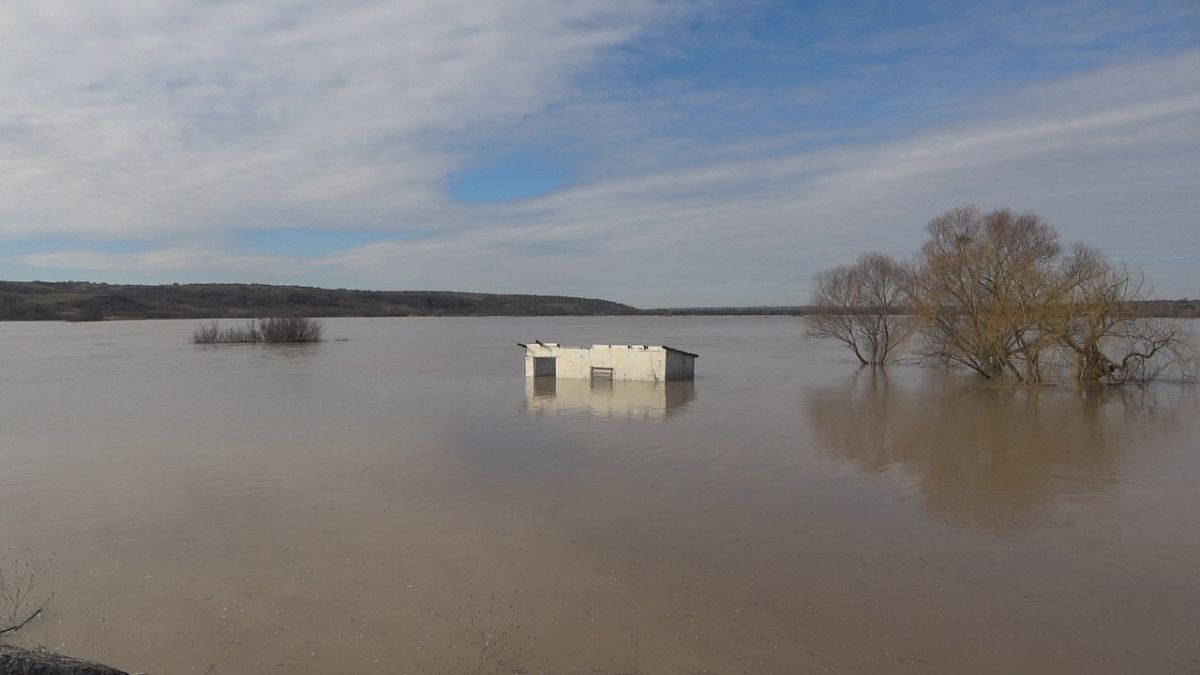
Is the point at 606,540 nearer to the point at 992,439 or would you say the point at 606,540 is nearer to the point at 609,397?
the point at 992,439

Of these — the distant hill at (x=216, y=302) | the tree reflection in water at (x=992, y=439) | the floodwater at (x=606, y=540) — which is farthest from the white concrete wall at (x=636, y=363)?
the distant hill at (x=216, y=302)

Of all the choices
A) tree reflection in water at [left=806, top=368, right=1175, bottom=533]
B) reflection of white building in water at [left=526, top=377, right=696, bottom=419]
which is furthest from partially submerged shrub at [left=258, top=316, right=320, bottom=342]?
tree reflection in water at [left=806, top=368, right=1175, bottom=533]

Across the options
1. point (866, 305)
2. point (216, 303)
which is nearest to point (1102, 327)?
point (866, 305)

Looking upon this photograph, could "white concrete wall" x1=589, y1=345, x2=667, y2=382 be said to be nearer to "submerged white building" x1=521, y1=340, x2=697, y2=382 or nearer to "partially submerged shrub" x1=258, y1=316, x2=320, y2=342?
"submerged white building" x1=521, y1=340, x2=697, y2=382

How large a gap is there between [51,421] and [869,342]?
84.9 ft

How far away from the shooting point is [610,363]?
21188 millimetres

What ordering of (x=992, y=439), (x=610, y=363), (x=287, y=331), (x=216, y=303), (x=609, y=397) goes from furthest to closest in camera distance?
(x=216, y=303) < (x=287, y=331) < (x=610, y=363) < (x=609, y=397) < (x=992, y=439)

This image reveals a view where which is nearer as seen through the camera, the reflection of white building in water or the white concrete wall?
the reflection of white building in water

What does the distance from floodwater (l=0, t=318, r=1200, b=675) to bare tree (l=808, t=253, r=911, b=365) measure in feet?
45.3

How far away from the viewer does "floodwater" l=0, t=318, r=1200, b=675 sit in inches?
191

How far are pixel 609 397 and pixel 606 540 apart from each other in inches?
436

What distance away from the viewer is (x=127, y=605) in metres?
5.38

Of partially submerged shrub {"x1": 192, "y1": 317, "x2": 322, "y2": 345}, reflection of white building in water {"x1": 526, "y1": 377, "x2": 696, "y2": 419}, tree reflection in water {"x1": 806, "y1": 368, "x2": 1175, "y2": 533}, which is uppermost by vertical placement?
partially submerged shrub {"x1": 192, "y1": 317, "x2": 322, "y2": 345}

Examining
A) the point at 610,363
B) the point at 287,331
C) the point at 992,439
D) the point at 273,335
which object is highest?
the point at 287,331
